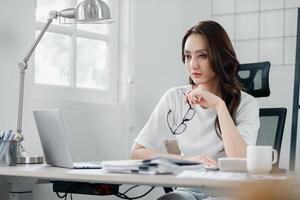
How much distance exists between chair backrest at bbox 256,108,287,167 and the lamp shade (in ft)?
2.67

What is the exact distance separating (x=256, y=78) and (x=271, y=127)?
225 millimetres

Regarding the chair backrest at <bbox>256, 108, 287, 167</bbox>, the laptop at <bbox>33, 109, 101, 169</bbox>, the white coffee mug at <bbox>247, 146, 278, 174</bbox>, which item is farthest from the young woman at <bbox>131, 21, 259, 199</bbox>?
the white coffee mug at <bbox>247, 146, 278, 174</bbox>

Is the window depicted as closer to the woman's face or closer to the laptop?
the woman's face

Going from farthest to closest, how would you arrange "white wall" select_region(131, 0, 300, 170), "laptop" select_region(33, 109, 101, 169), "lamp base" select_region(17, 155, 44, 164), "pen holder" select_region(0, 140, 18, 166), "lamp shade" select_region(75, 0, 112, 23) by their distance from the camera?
"white wall" select_region(131, 0, 300, 170)
"lamp shade" select_region(75, 0, 112, 23)
"lamp base" select_region(17, 155, 44, 164)
"pen holder" select_region(0, 140, 18, 166)
"laptop" select_region(33, 109, 101, 169)

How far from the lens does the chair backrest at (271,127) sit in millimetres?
2125

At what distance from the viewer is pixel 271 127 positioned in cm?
217

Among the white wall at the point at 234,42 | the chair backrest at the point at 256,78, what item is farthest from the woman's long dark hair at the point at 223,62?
the white wall at the point at 234,42

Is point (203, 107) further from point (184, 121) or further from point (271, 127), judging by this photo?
point (271, 127)

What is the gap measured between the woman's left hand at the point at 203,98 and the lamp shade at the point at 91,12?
46cm

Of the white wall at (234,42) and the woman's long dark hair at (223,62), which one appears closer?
the woman's long dark hair at (223,62)

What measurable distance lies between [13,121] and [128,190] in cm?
96

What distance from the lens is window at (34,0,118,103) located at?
2674mm

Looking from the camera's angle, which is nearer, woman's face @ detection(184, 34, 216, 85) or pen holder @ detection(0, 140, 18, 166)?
pen holder @ detection(0, 140, 18, 166)

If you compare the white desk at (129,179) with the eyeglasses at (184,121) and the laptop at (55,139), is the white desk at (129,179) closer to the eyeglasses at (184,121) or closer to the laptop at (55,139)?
the laptop at (55,139)
